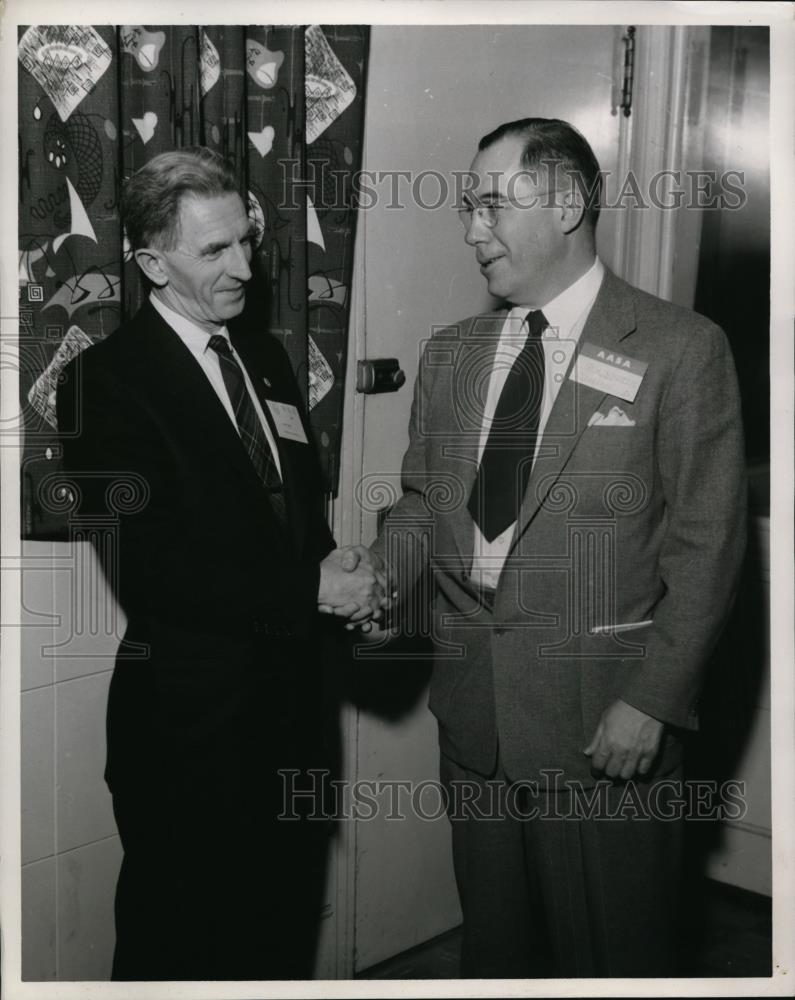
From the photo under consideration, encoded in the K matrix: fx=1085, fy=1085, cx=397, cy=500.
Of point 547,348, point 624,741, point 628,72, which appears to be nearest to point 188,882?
point 624,741

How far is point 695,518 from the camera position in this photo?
6.25ft

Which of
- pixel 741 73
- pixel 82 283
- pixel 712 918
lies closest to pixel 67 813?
pixel 82 283

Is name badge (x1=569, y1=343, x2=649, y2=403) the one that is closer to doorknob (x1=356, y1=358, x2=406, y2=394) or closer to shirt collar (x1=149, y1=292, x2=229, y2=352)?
doorknob (x1=356, y1=358, x2=406, y2=394)

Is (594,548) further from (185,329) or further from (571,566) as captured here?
(185,329)

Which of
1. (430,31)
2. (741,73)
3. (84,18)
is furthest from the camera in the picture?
(741,73)

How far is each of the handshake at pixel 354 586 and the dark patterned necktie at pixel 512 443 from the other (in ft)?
0.83

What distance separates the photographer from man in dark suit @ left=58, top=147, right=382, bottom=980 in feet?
6.24

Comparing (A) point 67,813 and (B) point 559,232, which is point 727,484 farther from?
(A) point 67,813

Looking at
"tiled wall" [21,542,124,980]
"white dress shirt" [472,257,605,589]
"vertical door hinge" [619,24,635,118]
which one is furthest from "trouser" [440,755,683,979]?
"vertical door hinge" [619,24,635,118]

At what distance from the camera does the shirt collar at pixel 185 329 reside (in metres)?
1.94

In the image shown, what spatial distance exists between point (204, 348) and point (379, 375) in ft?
1.52

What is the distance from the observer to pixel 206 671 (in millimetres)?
1988

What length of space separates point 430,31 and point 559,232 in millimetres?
558

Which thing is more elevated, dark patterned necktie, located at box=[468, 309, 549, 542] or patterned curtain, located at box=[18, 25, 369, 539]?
patterned curtain, located at box=[18, 25, 369, 539]
